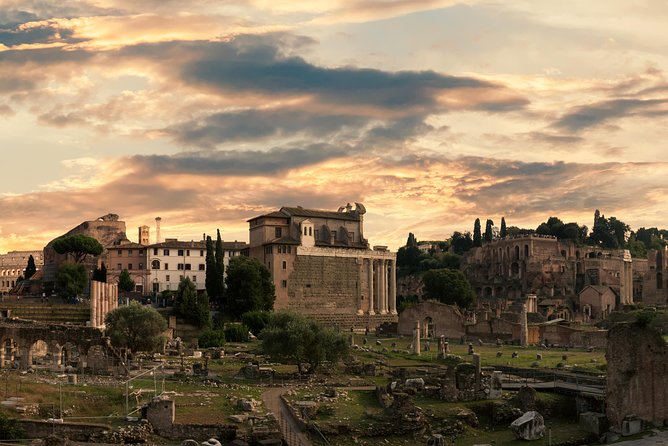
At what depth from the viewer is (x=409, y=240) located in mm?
157000

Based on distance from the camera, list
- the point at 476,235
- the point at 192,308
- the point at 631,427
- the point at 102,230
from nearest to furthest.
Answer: the point at 631,427 < the point at 192,308 < the point at 102,230 < the point at 476,235

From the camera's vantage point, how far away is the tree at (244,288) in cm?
7875

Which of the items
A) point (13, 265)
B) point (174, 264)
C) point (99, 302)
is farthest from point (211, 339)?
point (13, 265)

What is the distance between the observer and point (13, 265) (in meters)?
166

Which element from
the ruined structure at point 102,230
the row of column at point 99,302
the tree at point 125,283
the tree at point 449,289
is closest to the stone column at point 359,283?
the tree at point 449,289

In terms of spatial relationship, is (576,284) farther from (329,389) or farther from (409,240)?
(329,389)

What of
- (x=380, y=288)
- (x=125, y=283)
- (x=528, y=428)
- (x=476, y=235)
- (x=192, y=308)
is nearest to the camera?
(x=528, y=428)

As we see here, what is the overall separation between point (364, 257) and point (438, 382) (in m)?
51.6

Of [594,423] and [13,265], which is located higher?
[13,265]

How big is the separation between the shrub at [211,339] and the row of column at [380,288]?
90.4ft

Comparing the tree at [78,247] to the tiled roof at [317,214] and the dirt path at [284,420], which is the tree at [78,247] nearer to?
the tiled roof at [317,214]

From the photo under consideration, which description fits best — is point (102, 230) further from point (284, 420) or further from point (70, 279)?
point (284, 420)

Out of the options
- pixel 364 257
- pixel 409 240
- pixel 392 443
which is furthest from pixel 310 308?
pixel 409 240

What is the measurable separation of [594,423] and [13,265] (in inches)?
5806
